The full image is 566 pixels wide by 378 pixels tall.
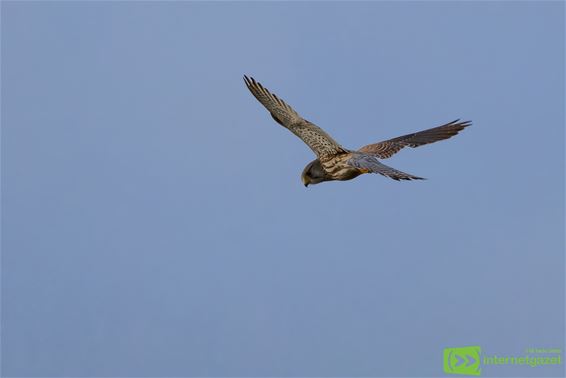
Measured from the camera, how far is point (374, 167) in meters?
17.2

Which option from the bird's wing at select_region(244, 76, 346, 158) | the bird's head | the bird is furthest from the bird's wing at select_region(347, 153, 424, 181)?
the bird's wing at select_region(244, 76, 346, 158)

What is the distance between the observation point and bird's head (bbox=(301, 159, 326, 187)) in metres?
19.6

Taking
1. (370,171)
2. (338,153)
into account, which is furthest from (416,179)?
→ (338,153)

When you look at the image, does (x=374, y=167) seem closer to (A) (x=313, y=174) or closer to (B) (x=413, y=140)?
(A) (x=313, y=174)

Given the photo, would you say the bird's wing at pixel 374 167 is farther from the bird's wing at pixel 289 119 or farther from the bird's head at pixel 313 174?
the bird's wing at pixel 289 119

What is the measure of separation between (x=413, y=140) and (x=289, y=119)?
10.1 feet

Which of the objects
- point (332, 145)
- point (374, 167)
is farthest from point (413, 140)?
point (374, 167)

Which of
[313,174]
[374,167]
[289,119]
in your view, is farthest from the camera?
[289,119]

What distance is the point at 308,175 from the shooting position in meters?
19.9

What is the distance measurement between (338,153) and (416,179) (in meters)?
4.32

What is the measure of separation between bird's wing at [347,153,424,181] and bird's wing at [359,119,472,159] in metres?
2.76

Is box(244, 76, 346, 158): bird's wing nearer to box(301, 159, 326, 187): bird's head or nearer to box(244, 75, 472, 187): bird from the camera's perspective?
box(244, 75, 472, 187): bird

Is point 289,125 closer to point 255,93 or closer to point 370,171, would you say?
Answer: point 255,93

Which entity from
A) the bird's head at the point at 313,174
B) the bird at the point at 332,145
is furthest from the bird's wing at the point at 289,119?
the bird's head at the point at 313,174
